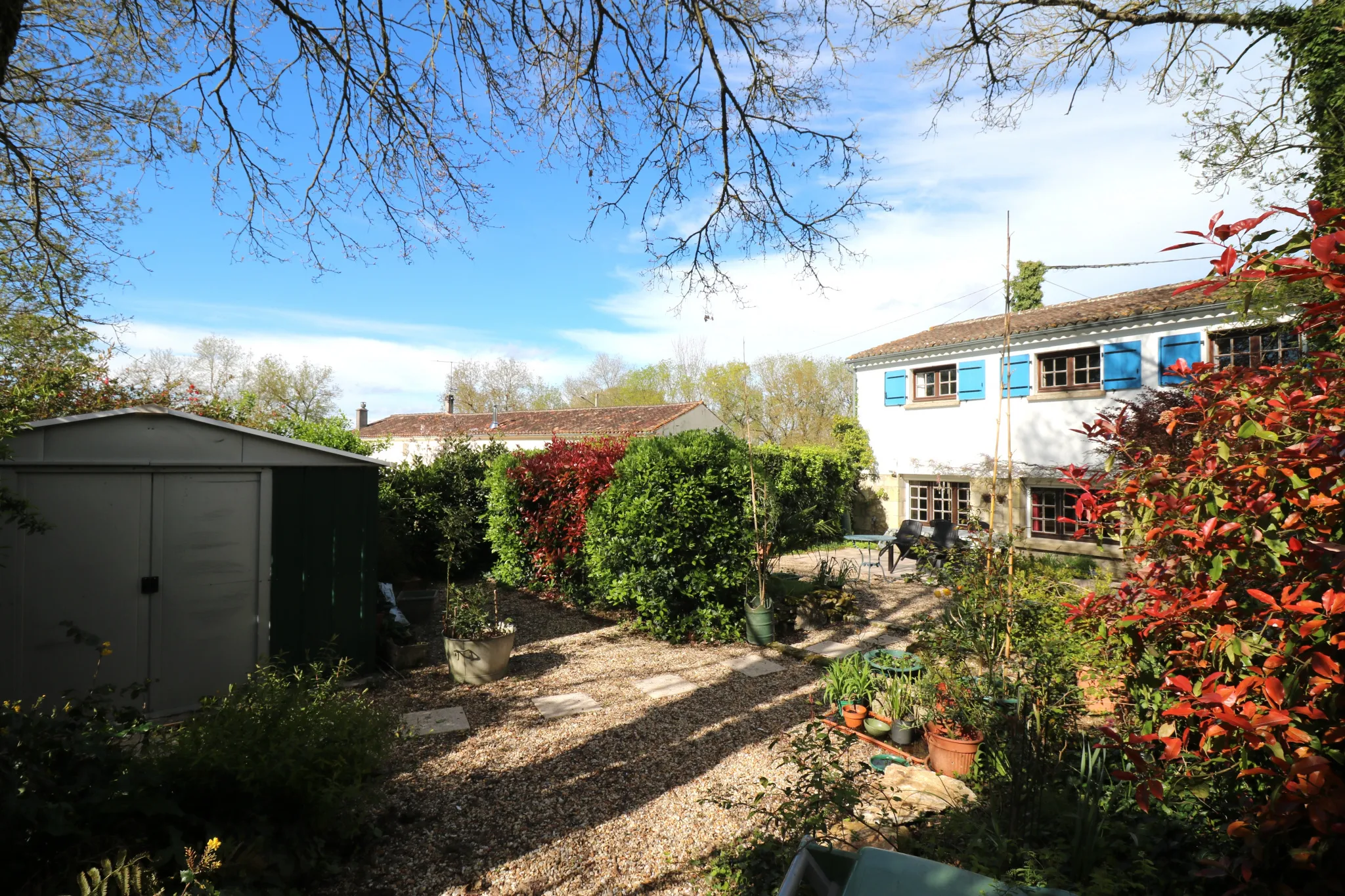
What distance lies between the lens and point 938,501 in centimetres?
1620

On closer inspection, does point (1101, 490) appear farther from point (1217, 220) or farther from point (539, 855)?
point (539, 855)

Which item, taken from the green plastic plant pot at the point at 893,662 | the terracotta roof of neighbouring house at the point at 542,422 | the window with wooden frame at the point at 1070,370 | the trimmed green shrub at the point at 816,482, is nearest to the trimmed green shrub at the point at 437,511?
the trimmed green shrub at the point at 816,482

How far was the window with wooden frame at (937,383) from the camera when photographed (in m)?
16.0

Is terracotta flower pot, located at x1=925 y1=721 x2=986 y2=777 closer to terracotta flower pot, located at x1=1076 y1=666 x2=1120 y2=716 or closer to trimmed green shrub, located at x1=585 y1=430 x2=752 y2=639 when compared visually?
terracotta flower pot, located at x1=1076 y1=666 x2=1120 y2=716

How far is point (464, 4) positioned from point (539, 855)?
18.2 ft

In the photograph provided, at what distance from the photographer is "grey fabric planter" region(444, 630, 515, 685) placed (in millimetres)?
6406

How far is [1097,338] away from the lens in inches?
525

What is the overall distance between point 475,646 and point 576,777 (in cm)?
227

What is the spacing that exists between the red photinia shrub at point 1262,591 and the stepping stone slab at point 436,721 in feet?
16.0

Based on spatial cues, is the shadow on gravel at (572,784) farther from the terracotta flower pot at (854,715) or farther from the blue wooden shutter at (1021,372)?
the blue wooden shutter at (1021,372)

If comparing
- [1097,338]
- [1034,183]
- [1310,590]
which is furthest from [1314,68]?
[1310,590]

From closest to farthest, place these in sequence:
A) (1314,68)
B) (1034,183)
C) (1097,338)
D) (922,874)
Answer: (922,874) → (1034,183) → (1314,68) → (1097,338)

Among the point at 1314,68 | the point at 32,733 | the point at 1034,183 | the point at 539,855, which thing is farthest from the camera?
the point at 1314,68

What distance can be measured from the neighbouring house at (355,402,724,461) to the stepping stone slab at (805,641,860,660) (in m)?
13.1
